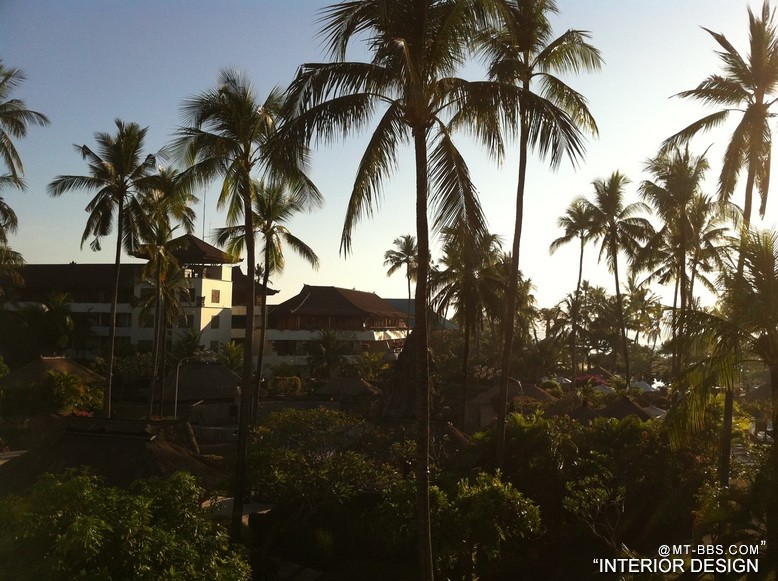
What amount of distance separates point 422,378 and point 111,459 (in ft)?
34.1

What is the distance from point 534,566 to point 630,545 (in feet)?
9.21

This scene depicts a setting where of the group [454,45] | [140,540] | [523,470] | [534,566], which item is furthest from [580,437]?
[140,540]

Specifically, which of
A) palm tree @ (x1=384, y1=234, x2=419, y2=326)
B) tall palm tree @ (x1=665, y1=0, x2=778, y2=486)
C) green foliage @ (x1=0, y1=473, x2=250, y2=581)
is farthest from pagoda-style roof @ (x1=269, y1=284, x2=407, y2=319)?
green foliage @ (x1=0, y1=473, x2=250, y2=581)

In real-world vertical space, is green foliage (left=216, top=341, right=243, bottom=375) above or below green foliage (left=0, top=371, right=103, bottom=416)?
above

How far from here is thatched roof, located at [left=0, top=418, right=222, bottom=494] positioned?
55.4 feet

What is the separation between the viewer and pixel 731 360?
10914mm

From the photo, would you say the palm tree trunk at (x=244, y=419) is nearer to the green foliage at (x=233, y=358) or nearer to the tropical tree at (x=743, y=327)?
the tropical tree at (x=743, y=327)

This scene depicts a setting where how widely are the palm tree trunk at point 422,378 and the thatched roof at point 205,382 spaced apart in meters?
27.8

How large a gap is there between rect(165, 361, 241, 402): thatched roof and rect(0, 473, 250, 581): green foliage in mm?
28729

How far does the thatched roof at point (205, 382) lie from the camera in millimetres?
37500

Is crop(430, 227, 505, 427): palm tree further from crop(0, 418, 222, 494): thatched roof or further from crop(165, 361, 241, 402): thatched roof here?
crop(0, 418, 222, 494): thatched roof

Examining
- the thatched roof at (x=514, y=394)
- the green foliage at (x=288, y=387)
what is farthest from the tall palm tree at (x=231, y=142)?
the green foliage at (x=288, y=387)

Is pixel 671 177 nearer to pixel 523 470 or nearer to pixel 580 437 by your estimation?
pixel 580 437

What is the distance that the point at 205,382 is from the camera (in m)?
37.7
